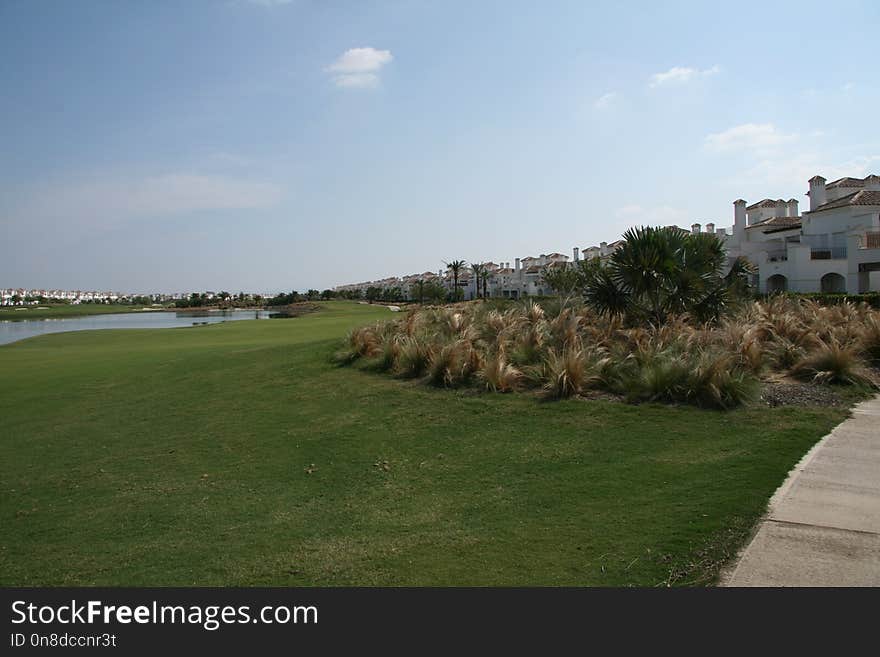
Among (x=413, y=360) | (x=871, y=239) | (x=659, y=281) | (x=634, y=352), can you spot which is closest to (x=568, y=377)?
(x=634, y=352)

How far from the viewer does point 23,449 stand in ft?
31.3

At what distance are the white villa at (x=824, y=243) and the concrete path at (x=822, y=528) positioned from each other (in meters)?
42.7

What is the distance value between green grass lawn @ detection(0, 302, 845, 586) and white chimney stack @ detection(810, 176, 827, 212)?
54.6 meters

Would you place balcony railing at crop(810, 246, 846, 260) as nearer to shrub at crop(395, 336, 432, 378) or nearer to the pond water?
shrub at crop(395, 336, 432, 378)

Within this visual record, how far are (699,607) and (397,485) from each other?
3660mm

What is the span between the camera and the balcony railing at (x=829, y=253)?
151 feet

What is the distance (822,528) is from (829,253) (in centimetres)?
4934

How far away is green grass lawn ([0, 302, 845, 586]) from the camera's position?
477 centimetres

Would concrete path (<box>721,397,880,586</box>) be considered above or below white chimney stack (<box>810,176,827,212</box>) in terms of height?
below

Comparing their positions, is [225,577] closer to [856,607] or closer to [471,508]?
[471,508]

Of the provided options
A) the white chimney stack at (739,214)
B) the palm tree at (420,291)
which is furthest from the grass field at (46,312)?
the white chimney stack at (739,214)

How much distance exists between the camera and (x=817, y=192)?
54.5 meters

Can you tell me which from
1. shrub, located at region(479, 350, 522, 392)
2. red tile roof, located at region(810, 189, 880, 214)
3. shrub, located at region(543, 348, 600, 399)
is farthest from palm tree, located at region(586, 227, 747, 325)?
red tile roof, located at region(810, 189, 880, 214)

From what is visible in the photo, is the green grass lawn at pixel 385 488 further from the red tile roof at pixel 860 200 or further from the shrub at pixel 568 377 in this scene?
the red tile roof at pixel 860 200
